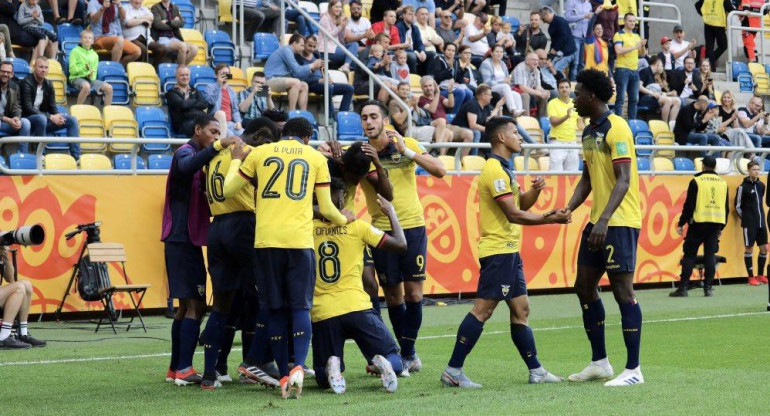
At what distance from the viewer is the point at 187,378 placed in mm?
9516

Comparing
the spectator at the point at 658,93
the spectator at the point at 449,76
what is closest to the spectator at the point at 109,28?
the spectator at the point at 449,76

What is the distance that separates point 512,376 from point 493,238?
4.26 feet

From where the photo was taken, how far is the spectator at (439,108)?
1931 centimetres

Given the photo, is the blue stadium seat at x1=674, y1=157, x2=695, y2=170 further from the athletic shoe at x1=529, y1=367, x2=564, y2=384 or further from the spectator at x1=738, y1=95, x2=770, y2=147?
the athletic shoe at x1=529, y1=367, x2=564, y2=384

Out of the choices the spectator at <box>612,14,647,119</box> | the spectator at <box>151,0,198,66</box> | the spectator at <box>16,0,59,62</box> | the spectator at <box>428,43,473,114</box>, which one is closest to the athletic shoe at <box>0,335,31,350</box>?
the spectator at <box>16,0,59,62</box>

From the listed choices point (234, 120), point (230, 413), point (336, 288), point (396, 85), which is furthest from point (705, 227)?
point (230, 413)

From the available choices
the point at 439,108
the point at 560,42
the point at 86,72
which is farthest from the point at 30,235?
the point at 560,42

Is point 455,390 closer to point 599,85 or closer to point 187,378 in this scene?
point 187,378

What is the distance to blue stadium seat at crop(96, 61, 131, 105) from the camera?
59.9ft

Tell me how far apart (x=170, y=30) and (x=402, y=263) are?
10490 millimetres

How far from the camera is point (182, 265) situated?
9.72 m

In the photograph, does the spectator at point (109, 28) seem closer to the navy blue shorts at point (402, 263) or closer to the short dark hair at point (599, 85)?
the navy blue shorts at point (402, 263)

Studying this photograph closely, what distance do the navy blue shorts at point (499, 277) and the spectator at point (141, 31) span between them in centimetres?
1127

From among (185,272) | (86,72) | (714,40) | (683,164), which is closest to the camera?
(185,272)
